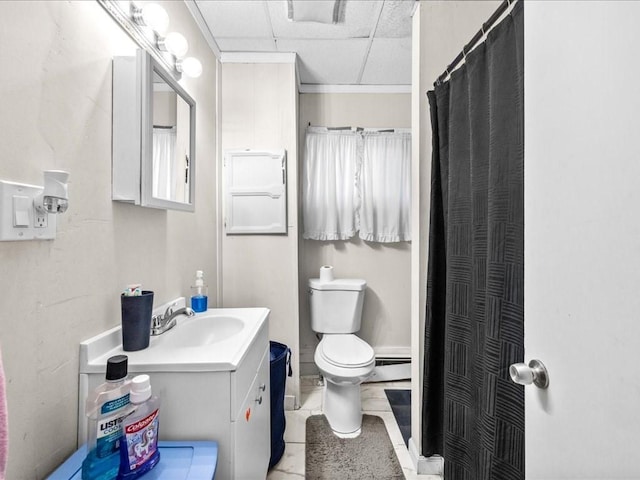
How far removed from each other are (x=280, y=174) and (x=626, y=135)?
182 cm

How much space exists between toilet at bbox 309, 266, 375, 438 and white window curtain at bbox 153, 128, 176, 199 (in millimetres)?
1234

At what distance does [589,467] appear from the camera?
0.47 metres

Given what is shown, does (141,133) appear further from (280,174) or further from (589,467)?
(589,467)

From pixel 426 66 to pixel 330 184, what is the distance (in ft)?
3.69

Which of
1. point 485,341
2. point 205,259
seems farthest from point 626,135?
point 205,259

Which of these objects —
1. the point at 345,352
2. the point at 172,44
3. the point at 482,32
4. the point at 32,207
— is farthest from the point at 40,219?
the point at 345,352

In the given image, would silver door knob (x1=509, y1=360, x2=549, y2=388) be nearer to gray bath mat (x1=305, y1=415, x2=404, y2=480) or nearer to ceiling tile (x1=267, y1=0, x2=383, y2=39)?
gray bath mat (x1=305, y1=415, x2=404, y2=480)

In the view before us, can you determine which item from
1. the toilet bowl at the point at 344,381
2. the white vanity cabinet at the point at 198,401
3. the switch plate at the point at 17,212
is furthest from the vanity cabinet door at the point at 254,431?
the switch plate at the point at 17,212

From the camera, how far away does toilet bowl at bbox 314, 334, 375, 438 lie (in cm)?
176

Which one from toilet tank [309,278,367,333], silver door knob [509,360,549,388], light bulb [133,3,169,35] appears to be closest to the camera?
silver door knob [509,360,549,388]

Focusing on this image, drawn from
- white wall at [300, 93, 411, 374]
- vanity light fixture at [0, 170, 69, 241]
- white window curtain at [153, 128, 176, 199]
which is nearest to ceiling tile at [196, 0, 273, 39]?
white wall at [300, 93, 411, 374]

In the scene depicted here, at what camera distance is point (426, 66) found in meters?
1.52

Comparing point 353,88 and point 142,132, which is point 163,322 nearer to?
point 142,132

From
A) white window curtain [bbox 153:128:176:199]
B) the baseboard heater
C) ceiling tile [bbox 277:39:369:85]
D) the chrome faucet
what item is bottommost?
the baseboard heater
